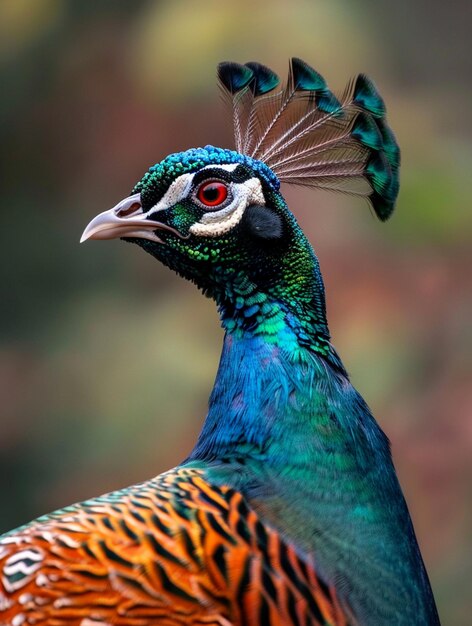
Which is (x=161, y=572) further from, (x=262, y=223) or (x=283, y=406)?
(x=262, y=223)

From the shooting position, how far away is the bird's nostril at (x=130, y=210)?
2207mm

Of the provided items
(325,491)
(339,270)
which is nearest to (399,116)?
(339,270)

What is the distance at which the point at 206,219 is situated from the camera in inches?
85.6

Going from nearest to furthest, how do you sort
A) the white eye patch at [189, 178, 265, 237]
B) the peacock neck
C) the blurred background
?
the peacock neck
the white eye patch at [189, 178, 265, 237]
the blurred background

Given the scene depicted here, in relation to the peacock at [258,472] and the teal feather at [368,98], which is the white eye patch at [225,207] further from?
the teal feather at [368,98]

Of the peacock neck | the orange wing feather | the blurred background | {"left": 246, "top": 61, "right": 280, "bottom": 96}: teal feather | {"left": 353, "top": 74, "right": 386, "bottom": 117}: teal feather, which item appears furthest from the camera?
the blurred background

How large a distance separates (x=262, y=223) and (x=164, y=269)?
3213 millimetres

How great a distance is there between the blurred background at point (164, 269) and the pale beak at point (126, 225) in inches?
101

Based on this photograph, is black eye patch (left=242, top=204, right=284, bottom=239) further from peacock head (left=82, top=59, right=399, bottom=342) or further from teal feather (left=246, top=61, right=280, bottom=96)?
teal feather (left=246, top=61, right=280, bottom=96)

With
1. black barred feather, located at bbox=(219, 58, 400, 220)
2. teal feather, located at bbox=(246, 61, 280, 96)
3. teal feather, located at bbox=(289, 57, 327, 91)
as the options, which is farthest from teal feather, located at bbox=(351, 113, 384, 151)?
teal feather, located at bbox=(246, 61, 280, 96)

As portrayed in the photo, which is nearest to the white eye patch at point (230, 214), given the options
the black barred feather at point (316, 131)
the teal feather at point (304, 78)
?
the black barred feather at point (316, 131)

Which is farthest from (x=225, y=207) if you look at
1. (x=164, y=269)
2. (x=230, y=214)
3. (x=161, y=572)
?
(x=164, y=269)

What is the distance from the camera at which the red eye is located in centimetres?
219

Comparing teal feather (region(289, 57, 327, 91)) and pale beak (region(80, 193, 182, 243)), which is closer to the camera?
pale beak (region(80, 193, 182, 243))
